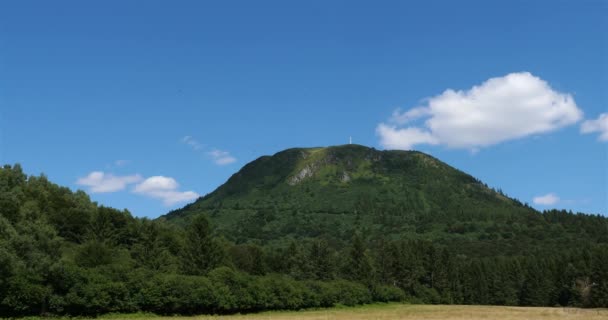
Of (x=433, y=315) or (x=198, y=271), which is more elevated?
(x=198, y=271)

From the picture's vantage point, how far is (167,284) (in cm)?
7112

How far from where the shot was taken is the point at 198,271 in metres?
105

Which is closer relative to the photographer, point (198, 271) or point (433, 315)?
point (433, 315)

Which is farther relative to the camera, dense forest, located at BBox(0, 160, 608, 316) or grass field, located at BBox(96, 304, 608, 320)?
dense forest, located at BBox(0, 160, 608, 316)

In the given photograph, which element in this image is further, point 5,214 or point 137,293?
point 5,214

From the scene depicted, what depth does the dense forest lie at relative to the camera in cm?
6412

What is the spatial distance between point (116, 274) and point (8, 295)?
13.2m

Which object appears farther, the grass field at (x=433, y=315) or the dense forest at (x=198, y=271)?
the dense forest at (x=198, y=271)

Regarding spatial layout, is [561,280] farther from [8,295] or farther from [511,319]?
[8,295]

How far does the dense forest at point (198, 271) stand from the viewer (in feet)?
210

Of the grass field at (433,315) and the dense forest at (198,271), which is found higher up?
the dense forest at (198,271)

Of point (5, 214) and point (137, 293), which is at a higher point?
point (5, 214)

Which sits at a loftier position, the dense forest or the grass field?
the dense forest

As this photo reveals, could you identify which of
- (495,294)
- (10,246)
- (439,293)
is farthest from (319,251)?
(10,246)
